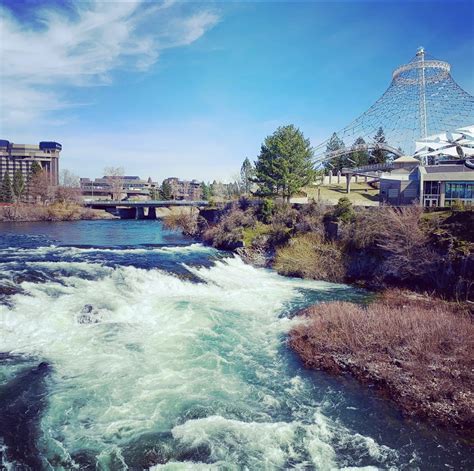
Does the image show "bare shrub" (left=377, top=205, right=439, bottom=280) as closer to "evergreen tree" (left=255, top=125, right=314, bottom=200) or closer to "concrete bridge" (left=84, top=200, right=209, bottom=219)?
"evergreen tree" (left=255, top=125, right=314, bottom=200)

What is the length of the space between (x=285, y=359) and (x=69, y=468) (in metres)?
8.44

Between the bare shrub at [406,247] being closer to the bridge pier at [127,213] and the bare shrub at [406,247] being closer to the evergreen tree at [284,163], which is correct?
the evergreen tree at [284,163]

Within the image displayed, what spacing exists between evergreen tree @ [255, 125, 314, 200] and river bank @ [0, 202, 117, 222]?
44.8 metres

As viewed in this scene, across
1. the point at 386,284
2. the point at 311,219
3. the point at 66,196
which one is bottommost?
the point at 386,284

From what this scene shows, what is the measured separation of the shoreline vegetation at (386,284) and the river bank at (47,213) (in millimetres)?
39188

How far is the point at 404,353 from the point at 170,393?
8.54 meters

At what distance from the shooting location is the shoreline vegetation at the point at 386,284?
1241cm

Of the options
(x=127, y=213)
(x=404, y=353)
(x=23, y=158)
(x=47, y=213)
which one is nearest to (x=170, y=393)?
(x=404, y=353)

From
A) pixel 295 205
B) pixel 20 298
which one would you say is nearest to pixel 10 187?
pixel 295 205

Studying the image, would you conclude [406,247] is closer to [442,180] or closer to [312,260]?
[312,260]

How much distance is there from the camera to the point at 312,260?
99.8 ft

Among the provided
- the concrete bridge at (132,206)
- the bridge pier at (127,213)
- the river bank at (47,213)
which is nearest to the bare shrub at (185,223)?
the river bank at (47,213)

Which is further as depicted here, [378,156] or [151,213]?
[151,213]

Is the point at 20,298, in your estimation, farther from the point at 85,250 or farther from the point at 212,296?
the point at 85,250
